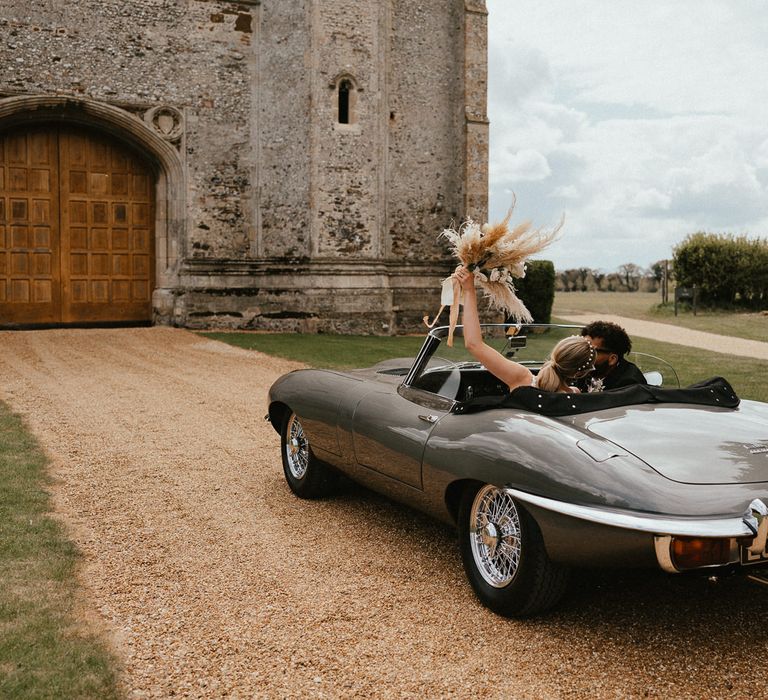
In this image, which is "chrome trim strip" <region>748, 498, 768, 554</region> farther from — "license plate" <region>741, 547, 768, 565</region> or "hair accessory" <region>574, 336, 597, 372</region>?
"hair accessory" <region>574, 336, 597, 372</region>

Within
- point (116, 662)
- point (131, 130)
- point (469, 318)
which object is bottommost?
point (116, 662)

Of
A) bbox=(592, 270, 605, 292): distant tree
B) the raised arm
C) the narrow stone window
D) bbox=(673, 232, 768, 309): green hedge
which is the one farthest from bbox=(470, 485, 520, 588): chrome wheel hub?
bbox=(592, 270, 605, 292): distant tree

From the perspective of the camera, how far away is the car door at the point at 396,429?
3873mm

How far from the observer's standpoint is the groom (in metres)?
4.03

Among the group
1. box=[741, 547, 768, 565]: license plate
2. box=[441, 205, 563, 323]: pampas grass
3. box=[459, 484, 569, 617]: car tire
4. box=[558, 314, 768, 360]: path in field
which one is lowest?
box=[459, 484, 569, 617]: car tire

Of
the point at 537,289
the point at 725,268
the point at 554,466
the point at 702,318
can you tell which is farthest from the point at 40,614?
the point at 725,268

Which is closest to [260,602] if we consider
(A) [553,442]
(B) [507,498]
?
(B) [507,498]

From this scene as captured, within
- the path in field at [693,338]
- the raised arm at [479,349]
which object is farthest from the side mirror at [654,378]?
the path in field at [693,338]

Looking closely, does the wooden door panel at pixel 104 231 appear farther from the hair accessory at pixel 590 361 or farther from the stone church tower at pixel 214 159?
the hair accessory at pixel 590 361

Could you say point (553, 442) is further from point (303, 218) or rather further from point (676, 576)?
point (303, 218)

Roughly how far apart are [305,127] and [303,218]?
5.93 ft

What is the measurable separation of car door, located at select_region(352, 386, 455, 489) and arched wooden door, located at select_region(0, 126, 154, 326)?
47.9ft

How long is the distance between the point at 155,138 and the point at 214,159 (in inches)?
50.6

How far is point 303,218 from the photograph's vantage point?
17219mm
